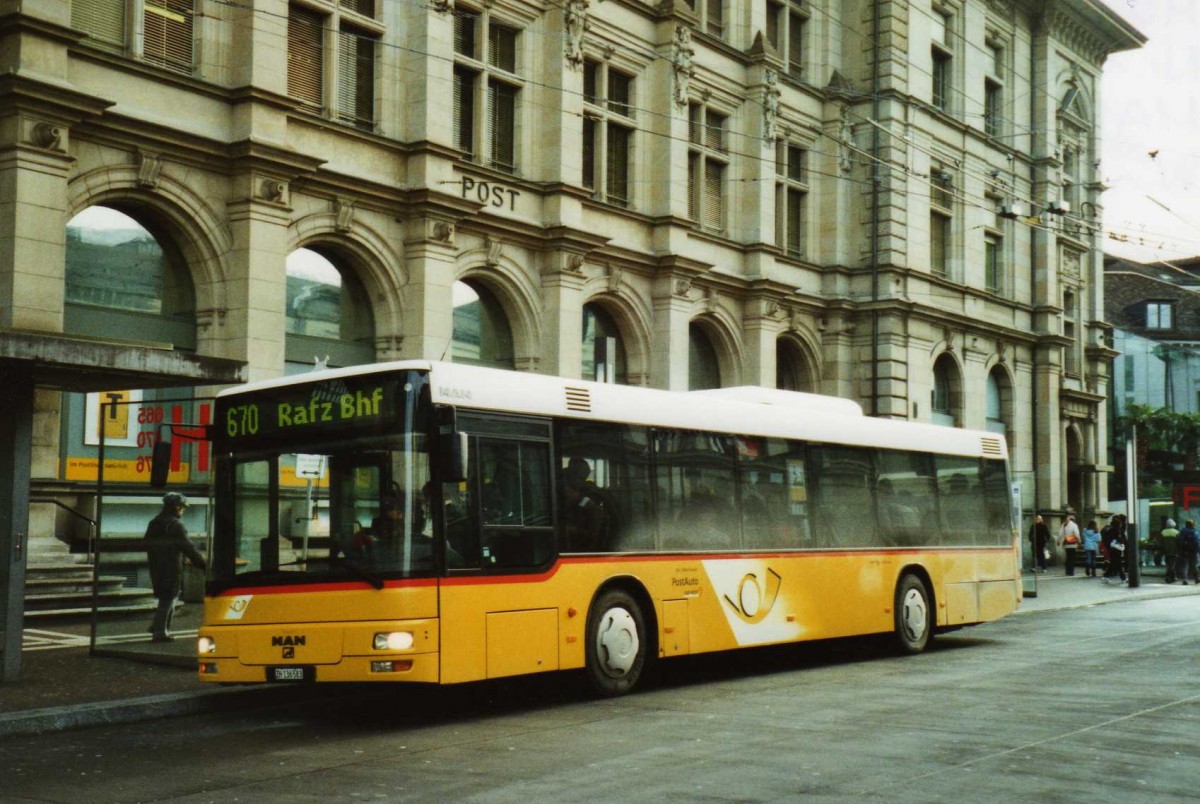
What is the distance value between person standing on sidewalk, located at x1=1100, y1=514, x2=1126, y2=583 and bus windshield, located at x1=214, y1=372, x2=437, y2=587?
29.5m

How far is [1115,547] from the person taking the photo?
122ft

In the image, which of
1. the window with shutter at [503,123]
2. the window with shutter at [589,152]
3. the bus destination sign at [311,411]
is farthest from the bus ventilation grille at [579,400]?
the window with shutter at [589,152]

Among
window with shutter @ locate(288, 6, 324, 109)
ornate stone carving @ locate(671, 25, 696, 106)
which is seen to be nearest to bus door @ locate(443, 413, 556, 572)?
window with shutter @ locate(288, 6, 324, 109)

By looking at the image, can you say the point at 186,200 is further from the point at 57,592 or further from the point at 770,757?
the point at 770,757

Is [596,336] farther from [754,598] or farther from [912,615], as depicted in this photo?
[754,598]

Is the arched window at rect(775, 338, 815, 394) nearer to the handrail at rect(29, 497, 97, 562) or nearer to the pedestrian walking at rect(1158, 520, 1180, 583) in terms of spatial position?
the pedestrian walking at rect(1158, 520, 1180, 583)


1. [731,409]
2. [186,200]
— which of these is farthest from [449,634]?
[186,200]

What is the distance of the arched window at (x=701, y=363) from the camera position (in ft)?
99.5

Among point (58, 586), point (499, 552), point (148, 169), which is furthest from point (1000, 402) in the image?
point (499, 552)

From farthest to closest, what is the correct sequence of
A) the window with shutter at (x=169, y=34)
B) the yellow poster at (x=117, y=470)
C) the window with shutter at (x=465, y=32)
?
the window with shutter at (x=465, y=32)
the window with shutter at (x=169, y=34)
the yellow poster at (x=117, y=470)

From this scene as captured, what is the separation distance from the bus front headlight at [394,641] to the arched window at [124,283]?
898cm

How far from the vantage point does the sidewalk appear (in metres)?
11.1

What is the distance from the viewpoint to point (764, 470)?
48.5ft

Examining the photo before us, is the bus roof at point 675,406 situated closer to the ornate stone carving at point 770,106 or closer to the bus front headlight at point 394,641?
the bus front headlight at point 394,641
